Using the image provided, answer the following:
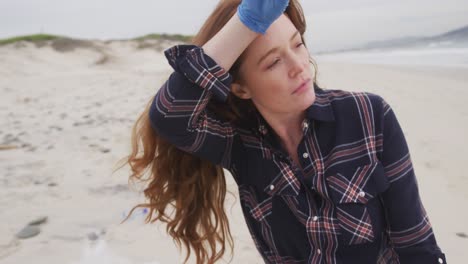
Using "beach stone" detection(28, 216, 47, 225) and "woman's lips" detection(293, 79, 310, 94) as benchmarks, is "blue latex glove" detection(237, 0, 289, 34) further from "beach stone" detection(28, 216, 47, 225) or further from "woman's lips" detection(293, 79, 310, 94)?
"beach stone" detection(28, 216, 47, 225)

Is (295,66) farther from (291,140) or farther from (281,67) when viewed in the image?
(291,140)

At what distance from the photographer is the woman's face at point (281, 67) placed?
1337 millimetres

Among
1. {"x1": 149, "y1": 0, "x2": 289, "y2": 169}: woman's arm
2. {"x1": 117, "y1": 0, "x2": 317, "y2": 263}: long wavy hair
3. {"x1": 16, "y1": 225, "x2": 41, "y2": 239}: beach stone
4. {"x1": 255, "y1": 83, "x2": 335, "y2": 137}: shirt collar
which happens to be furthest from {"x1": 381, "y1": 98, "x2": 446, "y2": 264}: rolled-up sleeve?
{"x1": 16, "y1": 225, "x2": 41, "y2": 239}: beach stone

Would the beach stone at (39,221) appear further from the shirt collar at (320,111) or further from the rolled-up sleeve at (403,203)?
the rolled-up sleeve at (403,203)

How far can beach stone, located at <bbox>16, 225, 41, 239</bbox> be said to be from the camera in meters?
2.63

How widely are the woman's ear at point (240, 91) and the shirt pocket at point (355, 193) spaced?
395 millimetres

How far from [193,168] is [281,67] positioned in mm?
578

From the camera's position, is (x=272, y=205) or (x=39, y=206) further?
(x=39, y=206)

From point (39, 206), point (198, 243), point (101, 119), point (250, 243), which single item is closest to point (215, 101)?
point (198, 243)

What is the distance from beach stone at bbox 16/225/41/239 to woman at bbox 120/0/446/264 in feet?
4.97

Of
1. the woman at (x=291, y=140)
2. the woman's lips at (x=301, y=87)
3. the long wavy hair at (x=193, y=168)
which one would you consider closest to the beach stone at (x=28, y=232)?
the long wavy hair at (x=193, y=168)

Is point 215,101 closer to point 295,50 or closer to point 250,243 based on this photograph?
point 295,50

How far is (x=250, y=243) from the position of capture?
2594 millimetres

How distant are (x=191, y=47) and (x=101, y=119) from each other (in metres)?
4.74
